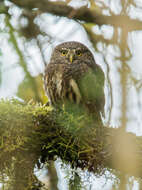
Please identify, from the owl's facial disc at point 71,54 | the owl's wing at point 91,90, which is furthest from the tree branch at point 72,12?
the owl's facial disc at point 71,54

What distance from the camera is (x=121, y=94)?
1838 millimetres

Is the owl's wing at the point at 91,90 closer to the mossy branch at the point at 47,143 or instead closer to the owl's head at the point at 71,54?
the owl's head at the point at 71,54

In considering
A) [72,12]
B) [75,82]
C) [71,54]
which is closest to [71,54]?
[71,54]

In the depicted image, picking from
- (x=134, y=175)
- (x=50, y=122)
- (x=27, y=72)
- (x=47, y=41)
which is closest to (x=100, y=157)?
(x=134, y=175)

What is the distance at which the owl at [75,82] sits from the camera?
11.4 feet

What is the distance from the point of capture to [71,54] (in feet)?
13.1

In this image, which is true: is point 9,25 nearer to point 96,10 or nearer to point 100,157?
point 96,10

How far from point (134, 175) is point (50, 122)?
84 cm

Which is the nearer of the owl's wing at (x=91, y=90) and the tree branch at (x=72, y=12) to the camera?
the tree branch at (x=72, y=12)

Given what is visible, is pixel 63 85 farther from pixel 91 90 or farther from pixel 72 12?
pixel 72 12

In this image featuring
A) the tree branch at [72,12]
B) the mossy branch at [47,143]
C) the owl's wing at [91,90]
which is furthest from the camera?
the owl's wing at [91,90]

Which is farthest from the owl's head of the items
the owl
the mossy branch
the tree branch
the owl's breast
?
the mossy branch

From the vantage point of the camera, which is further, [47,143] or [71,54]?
[71,54]

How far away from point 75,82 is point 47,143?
0.99 meters
